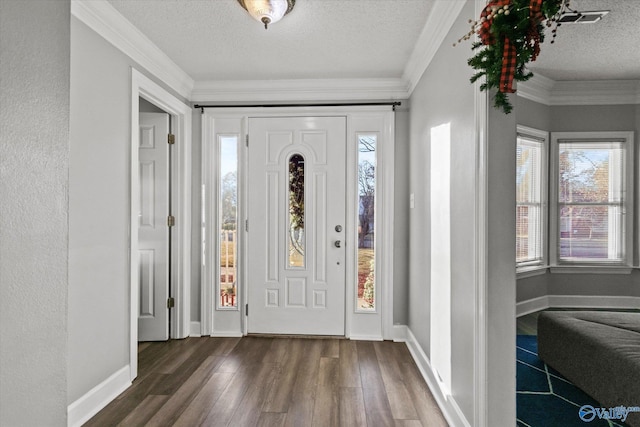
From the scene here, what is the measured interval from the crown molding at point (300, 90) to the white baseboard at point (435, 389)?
7.63 feet

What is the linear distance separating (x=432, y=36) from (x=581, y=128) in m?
2.84

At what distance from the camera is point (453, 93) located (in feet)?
7.25

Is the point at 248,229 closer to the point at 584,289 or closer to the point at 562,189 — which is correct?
the point at 562,189

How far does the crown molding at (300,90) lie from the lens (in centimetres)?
359

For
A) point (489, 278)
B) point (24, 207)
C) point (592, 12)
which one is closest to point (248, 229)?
point (489, 278)

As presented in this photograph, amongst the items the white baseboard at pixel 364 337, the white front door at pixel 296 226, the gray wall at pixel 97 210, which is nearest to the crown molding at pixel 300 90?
the white front door at pixel 296 226

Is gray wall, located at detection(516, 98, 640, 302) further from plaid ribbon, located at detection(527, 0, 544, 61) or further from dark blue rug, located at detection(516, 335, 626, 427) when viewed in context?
plaid ribbon, located at detection(527, 0, 544, 61)

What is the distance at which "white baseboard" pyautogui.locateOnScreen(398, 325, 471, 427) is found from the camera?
2058mm

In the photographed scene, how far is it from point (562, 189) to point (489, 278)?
338cm

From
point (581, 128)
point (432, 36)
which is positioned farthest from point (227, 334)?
point (581, 128)

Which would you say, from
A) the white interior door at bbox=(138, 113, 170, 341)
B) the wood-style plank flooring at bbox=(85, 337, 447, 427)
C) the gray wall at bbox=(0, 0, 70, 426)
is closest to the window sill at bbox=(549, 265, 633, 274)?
the wood-style plank flooring at bbox=(85, 337, 447, 427)

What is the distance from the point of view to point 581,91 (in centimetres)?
415

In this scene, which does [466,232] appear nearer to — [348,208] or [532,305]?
[348,208]

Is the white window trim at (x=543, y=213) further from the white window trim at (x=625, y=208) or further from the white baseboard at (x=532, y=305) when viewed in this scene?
the white baseboard at (x=532, y=305)
